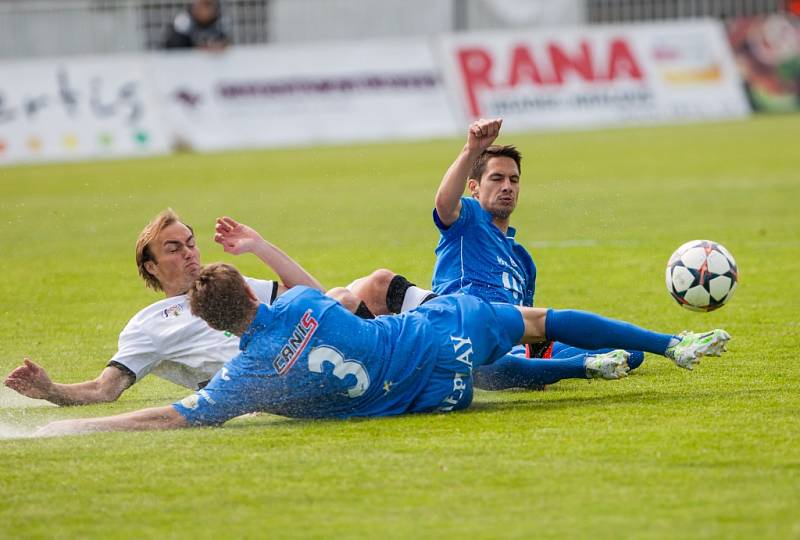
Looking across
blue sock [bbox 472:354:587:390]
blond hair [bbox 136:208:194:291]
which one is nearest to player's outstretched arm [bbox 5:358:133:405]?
blond hair [bbox 136:208:194:291]

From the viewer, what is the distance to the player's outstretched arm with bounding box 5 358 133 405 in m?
6.76

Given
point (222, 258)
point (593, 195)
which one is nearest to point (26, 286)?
point (222, 258)

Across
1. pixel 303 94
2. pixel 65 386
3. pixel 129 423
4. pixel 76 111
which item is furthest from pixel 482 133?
pixel 303 94

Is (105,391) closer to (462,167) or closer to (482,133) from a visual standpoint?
(462,167)

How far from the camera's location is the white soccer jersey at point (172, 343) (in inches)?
277

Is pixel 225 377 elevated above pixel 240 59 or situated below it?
below

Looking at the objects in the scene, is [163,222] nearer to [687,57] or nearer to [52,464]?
[52,464]

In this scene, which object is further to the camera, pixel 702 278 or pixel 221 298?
pixel 702 278

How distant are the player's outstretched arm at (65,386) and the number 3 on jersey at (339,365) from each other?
1401mm

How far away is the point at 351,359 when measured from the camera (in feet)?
20.4

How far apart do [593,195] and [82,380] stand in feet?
34.1

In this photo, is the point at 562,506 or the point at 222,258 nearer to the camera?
the point at 562,506

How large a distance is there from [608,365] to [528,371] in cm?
43

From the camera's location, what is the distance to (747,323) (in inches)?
360
